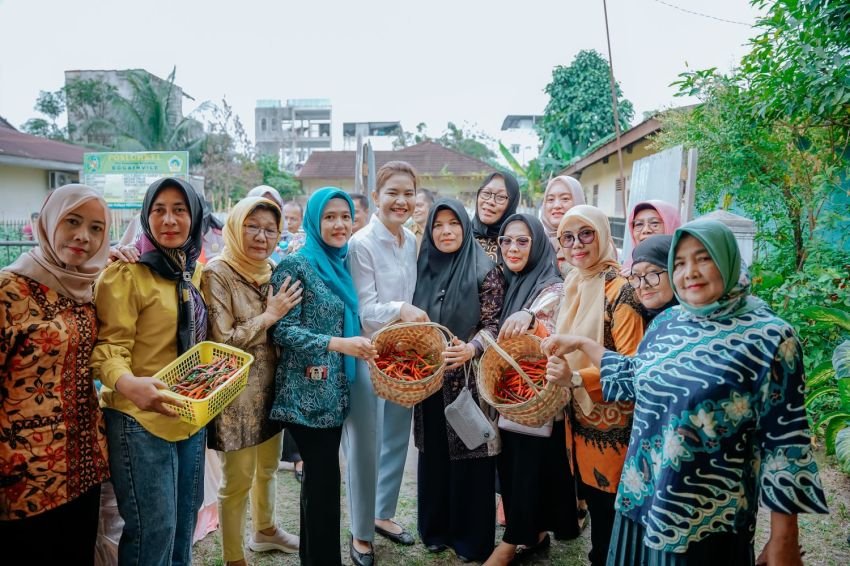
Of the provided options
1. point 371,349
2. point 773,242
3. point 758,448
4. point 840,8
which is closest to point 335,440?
point 371,349

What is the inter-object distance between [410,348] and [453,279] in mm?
455

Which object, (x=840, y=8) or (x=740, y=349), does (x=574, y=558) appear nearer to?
(x=740, y=349)

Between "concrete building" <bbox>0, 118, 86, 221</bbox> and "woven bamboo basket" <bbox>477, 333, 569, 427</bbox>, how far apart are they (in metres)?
15.3

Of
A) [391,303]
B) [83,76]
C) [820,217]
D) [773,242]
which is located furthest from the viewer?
[83,76]

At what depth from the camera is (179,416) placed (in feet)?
6.72

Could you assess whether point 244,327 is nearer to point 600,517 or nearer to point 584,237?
point 584,237

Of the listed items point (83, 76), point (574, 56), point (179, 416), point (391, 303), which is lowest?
point (179, 416)

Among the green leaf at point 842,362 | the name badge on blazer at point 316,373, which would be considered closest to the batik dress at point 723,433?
the name badge on blazer at point 316,373

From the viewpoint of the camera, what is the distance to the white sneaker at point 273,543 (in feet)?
10.5

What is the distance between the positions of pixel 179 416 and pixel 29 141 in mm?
20054

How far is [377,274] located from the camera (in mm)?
3133

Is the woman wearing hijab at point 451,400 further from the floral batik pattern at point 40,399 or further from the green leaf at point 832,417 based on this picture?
the green leaf at point 832,417

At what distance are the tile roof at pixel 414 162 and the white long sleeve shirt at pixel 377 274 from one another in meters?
21.5

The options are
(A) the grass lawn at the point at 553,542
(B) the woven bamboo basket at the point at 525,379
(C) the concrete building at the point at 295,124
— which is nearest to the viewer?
(B) the woven bamboo basket at the point at 525,379
